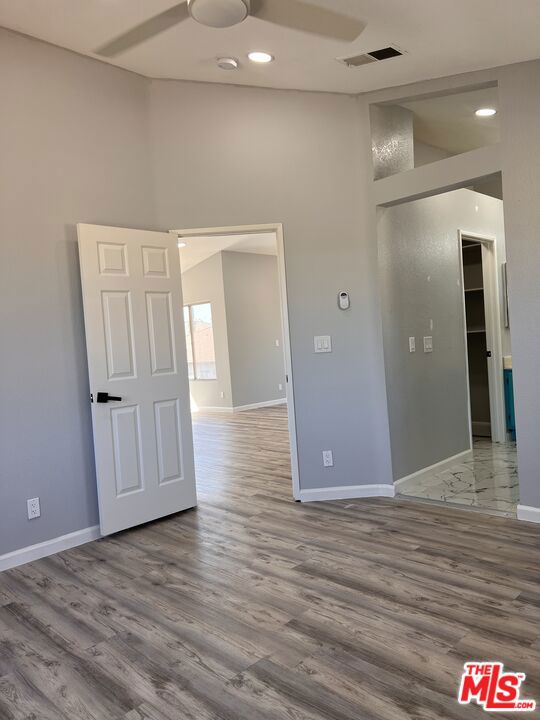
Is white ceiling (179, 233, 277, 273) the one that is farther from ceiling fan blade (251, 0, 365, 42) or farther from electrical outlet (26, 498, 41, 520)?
electrical outlet (26, 498, 41, 520)

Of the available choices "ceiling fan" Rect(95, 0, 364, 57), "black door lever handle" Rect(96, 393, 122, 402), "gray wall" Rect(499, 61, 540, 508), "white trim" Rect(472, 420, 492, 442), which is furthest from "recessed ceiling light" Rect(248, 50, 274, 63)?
"white trim" Rect(472, 420, 492, 442)

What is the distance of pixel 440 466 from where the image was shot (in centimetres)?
468

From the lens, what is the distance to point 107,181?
368 centimetres

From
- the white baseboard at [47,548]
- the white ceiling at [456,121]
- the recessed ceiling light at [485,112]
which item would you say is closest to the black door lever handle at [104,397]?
the white baseboard at [47,548]

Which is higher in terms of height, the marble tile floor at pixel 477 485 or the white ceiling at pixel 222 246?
the white ceiling at pixel 222 246

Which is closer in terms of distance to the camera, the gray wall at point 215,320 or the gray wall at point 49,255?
the gray wall at point 49,255

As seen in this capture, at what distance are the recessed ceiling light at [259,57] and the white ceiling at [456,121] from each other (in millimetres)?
1204

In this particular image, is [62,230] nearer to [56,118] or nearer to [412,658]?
[56,118]

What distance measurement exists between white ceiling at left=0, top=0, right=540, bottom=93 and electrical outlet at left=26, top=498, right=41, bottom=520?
277 centimetres

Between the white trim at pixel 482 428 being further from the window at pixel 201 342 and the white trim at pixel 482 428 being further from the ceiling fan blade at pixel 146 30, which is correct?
the window at pixel 201 342

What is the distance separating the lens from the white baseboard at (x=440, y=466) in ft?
14.0

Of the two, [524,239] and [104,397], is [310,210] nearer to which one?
[524,239]

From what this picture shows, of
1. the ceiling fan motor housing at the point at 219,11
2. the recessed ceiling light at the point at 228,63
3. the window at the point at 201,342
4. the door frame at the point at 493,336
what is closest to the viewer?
the ceiling fan motor housing at the point at 219,11

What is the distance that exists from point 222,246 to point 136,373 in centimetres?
613
